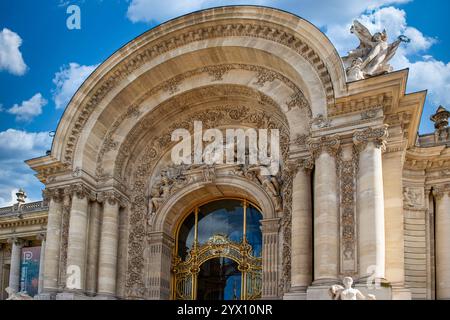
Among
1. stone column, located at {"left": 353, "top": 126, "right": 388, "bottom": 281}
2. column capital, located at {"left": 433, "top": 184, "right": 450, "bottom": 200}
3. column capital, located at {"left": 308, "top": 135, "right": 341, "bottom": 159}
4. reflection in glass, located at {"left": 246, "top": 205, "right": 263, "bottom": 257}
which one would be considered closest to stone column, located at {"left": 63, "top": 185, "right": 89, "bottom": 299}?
reflection in glass, located at {"left": 246, "top": 205, "right": 263, "bottom": 257}

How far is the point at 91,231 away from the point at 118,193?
1.63 m

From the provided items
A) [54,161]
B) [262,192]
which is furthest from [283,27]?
[54,161]

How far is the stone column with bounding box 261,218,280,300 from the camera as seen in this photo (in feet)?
63.2

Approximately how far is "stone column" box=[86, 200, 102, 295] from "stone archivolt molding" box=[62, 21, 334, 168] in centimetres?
196

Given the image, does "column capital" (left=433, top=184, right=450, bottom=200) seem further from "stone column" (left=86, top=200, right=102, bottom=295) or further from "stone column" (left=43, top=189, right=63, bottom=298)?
"stone column" (left=43, top=189, right=63, bottom=298)

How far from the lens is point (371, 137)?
16.8 meters

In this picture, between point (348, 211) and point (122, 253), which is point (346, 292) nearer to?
point (348, 211)

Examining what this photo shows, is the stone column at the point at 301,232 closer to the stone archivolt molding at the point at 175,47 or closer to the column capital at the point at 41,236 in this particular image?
the stone archivolt molding at the point at 175,47

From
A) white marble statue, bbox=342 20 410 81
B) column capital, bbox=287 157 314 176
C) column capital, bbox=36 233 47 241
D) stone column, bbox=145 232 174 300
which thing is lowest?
stone column, bbox=145 232 174 300

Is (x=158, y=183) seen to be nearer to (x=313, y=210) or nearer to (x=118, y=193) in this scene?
(x=118, y=193)

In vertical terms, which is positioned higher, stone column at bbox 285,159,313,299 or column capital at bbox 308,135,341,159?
column capital at bbox 308,135,341,159

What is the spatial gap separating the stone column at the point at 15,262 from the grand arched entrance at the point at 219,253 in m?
11.6

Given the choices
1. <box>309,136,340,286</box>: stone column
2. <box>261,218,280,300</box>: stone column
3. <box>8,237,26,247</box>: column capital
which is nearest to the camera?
<box>309,136,340,286</box>: stone column

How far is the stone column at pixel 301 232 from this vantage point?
17.0 metres
